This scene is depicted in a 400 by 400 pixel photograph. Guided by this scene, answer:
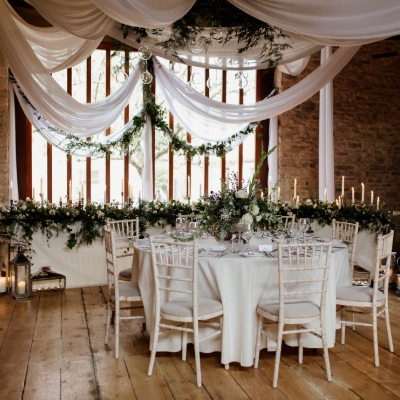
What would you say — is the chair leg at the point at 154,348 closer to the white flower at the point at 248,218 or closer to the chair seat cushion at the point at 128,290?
the chair seat cushion at the point at 128,290

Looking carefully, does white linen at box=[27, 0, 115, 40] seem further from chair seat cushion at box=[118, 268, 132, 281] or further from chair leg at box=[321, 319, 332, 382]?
chair leg at box=[321, 319, 332, 382]

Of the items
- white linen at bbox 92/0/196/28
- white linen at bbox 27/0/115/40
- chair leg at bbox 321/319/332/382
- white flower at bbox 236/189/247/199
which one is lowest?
chair leg at bbox 321/319/332/382

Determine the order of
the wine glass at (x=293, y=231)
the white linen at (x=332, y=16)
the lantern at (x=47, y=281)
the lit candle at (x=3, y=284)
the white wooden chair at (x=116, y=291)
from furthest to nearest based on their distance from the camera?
the lantern at (x=47, y=281) → the lit candle at (x=3, y=284) → the wine glass at (x=293, y=231) → the white wooden chair at (x=116, y=291) → the white linen at (x=332, y=16)

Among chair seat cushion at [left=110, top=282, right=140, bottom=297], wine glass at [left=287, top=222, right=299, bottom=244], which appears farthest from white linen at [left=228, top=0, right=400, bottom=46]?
chair seat cushion at [left=110, top=282, right=140, bottom=297]

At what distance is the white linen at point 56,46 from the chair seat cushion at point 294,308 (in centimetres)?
305

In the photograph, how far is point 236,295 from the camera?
3.63 meters

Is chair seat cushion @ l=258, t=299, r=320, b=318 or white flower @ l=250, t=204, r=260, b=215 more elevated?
white flower @ l=250, t=204, r=260, b=215

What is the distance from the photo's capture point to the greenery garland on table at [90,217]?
5762 mm

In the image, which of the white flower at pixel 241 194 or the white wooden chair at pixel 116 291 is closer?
the white wooden chair at pixel 116 291

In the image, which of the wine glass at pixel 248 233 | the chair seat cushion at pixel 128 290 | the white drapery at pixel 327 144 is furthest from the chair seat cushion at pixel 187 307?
the white drapery at pixel 327 144

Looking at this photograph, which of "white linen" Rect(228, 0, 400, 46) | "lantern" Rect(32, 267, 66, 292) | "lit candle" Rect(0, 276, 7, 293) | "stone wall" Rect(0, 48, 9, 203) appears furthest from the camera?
"stone wall" Rect(0, 48, 9, 203)

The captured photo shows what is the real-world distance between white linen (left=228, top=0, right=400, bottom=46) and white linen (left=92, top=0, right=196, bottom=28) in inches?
16.9

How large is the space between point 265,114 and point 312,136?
2.66 m

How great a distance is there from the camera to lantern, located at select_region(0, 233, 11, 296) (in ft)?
18.3
